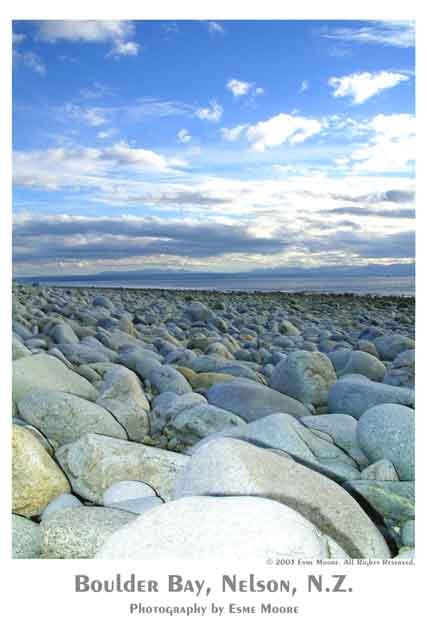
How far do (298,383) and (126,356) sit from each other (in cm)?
153

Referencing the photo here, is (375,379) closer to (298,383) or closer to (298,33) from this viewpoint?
(298,383)

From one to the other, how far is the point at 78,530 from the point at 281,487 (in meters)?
0.71

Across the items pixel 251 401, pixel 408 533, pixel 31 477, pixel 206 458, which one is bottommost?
pixel 408 533

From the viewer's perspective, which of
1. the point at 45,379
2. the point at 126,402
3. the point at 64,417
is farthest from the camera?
the point at 45,379

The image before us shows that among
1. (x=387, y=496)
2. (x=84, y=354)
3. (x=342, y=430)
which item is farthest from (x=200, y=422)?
(x=84, y=354)

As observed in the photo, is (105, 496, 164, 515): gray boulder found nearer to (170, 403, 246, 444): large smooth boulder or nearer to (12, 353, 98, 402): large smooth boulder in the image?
(170, 403, 246, 444): large smooth boulder

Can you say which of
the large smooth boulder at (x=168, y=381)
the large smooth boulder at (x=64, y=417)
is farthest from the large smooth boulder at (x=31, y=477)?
the large smooth boulder at (x=168, y=381)

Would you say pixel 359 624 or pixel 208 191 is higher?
pixel 208 191

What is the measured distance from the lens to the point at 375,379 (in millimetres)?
5121

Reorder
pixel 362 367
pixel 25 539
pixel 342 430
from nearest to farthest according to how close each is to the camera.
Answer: pixel 25 539, pixel 342 430, pixel 362 367

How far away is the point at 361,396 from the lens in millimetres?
3885

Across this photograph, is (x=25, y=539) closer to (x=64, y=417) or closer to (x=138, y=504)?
(x=138, y=504)

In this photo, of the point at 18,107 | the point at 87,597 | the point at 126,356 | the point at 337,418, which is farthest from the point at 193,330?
the point at 87,597

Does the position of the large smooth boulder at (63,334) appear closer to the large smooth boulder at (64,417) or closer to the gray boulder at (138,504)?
the large smooth boulder at (64,417)
